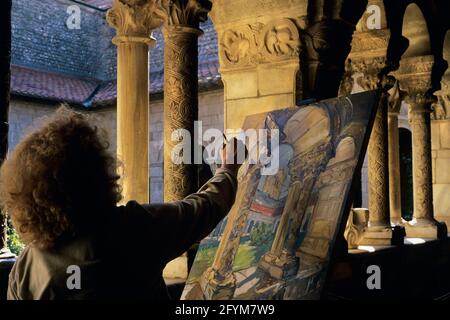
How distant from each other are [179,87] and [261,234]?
69.9 inches

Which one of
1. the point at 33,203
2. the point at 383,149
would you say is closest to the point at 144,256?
the point at 33,203

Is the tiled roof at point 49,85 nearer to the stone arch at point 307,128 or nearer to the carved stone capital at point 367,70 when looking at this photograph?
the carved stone capital at point 367,70

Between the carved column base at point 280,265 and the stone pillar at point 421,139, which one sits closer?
the carved column base at point 280,265

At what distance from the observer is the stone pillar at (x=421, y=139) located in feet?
19.6

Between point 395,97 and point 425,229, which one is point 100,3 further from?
point 425,229

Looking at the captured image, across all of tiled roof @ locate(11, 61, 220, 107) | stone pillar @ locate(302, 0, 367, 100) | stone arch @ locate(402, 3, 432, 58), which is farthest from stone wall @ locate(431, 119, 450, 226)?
tiled roof @ locate(11, 61, 220, 107)

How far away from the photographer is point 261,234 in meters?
1.87

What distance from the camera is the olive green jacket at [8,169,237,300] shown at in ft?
4.15

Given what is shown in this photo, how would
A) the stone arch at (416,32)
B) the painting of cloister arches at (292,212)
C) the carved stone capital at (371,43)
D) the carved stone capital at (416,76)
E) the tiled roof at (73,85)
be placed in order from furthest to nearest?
the tiled roof at (73,85) < the carved stone capital at (416,76) < the stone arch at (416,32) < the carved stone capital at (371,43) < the painting of cloister arches at (292,212)

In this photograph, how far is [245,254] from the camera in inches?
74.5

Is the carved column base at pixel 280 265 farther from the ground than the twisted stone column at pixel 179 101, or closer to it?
closer to it

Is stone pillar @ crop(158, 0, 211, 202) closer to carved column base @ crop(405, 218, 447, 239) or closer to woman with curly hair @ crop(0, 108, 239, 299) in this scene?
woman with curly hair @ crop(0, 108, 239, 299)

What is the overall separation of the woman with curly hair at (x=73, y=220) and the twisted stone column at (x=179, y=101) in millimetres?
2072

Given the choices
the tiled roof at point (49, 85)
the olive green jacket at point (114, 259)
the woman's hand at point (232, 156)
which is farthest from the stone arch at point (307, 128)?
the tiled roof at point (49, 85)
